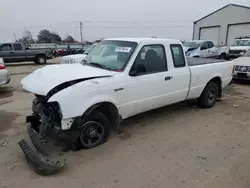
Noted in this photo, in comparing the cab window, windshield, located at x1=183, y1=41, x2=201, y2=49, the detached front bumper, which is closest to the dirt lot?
the detached front bumper

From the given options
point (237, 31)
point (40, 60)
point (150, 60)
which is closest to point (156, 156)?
point (150, 60)

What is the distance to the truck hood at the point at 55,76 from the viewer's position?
11.0ft

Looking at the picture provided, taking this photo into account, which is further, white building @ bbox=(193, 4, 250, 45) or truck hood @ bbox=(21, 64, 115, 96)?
white building @ bbox=(193, 4, 250, 45)

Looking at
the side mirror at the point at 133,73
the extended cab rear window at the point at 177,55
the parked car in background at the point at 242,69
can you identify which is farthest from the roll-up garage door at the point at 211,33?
the side mirror at the point at 133,73

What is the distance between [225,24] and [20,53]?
25045 millimetres

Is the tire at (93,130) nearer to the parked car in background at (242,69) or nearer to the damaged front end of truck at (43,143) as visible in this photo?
the damaged front end of truck at (43,143)

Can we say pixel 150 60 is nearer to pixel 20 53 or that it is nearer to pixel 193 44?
pixel 193 44

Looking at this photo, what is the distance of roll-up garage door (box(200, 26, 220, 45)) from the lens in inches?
1184

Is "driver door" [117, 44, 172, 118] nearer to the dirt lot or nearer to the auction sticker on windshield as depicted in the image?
the auction sticker on windshield

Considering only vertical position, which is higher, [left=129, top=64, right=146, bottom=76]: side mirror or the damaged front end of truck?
[left=129, top=64, right=146, bottom=76]: side mirror

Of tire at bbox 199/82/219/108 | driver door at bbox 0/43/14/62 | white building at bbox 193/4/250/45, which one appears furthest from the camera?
white building at bbox 193/4/250/45

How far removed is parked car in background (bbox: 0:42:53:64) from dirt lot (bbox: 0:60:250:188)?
40.5 ft

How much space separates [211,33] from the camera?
3102 centimetres

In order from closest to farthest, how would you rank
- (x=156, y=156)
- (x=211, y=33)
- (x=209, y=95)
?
(x=156, y=156), (x=209, y=95), (x=211, y=33)
